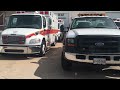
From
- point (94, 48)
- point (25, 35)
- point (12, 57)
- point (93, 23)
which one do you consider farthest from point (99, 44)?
point (12, 57)

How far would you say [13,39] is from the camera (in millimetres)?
10617

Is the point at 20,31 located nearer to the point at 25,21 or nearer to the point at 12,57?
the point at 25,21

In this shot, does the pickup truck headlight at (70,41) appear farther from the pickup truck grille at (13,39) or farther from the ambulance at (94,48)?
the pickup truck grille at (13,39)

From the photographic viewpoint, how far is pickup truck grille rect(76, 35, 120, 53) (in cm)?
742

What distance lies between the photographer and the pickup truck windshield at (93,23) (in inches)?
355

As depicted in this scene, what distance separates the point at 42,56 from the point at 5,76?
3.85 meters

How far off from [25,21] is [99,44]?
518 centimetres

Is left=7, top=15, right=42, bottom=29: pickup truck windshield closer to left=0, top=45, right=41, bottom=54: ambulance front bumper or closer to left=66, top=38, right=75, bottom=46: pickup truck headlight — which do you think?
left=0, top=45, right=41, bottom=54: ambulance front bumper

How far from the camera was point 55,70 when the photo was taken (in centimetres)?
865

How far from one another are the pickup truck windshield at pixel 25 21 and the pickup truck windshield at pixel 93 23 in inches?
107

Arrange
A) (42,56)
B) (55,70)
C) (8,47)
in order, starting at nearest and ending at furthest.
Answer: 1. (55,70)
2. (8,47)
3. (42,56)

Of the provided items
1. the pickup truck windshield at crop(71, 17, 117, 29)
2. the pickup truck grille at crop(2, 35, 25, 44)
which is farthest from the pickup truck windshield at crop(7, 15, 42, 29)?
the pickup truck windshield at crop(71, 17, 117, 29)

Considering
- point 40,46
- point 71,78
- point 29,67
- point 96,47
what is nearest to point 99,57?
point 96,47

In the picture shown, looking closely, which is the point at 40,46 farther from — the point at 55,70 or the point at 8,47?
the point at 55,70
